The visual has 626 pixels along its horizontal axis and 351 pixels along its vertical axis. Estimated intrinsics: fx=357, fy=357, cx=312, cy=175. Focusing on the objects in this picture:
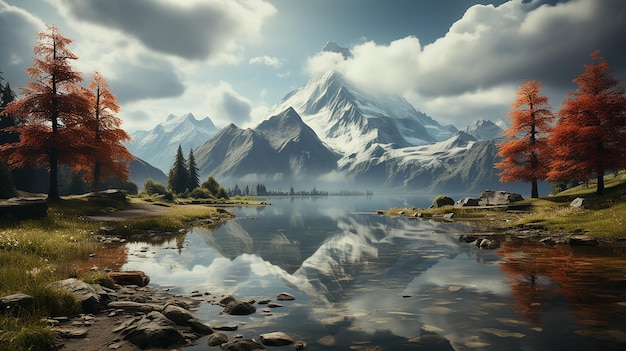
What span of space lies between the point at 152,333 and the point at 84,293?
11.7 ft

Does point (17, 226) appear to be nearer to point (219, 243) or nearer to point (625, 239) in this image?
point (219, 243)

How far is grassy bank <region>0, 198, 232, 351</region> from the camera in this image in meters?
7.42

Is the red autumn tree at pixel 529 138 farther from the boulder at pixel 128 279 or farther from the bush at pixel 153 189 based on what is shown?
the bush at pixel 153 189

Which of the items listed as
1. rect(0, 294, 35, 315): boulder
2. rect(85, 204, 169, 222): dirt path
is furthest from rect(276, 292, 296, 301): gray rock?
rect(85, 204, 169, 222): dirt path

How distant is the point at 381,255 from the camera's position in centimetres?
2286

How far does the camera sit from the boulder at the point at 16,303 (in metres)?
8.26

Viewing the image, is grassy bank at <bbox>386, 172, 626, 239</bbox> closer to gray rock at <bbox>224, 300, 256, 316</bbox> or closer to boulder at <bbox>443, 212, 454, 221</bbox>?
boulder at <bbox>443, 212, 454, 221</bbox>

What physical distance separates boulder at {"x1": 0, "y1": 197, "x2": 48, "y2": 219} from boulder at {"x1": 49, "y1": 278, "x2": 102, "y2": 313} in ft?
59.7

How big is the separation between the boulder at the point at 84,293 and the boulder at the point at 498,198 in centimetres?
5678

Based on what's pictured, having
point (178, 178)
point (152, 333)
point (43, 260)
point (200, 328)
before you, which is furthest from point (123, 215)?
point (178, 178)

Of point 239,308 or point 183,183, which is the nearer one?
point 239,308

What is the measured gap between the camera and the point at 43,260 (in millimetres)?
14695

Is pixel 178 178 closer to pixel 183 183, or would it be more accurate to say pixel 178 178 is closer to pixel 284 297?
pixel 183 183

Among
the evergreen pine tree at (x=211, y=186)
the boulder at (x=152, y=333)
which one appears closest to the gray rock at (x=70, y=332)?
the boulder at (x=152, y=333)
